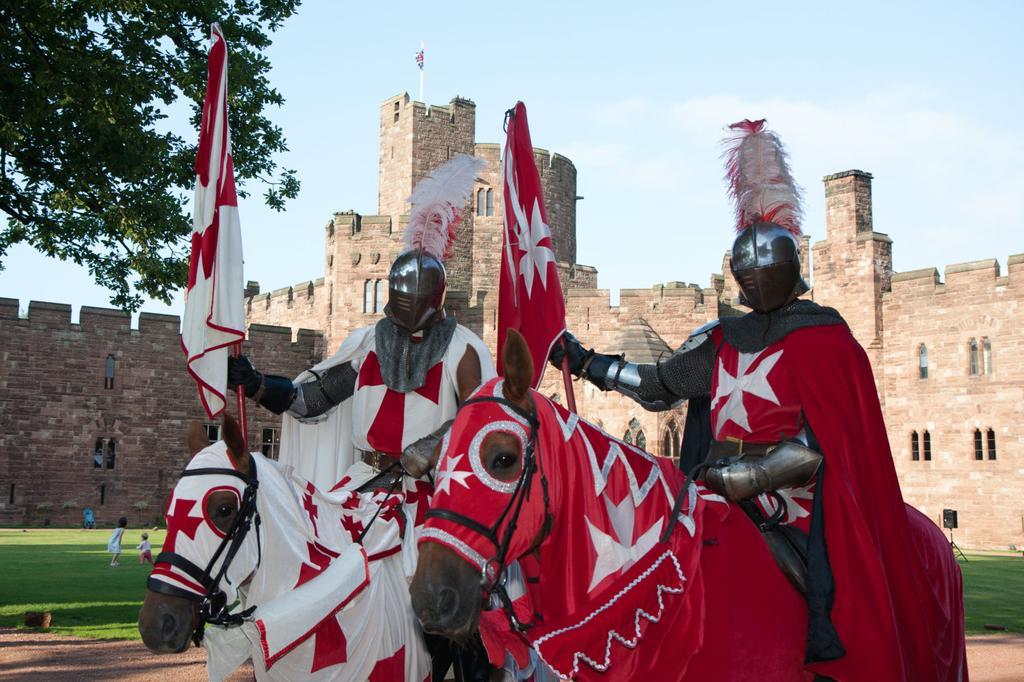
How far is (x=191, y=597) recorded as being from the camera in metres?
3.23

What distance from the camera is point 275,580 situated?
3578 mm

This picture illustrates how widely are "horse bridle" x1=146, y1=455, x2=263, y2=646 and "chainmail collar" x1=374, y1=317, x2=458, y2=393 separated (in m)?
1.21

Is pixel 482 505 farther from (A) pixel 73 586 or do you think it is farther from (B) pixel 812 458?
(A) pixel 73 586

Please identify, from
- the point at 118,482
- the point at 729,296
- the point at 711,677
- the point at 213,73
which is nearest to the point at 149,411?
the point at 118,482

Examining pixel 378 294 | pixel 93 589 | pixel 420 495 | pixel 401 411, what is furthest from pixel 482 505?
pixel 378 294

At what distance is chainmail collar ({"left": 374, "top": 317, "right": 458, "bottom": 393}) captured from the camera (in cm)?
469

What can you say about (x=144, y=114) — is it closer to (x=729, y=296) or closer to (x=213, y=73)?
(x=213, y=73)

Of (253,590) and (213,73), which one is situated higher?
(213,73)

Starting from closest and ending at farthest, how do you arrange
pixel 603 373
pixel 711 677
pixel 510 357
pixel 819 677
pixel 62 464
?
pixel 510 357 < pixel 711 677 < pixel 819 677 < pixel 603 373 < pixel 62 464

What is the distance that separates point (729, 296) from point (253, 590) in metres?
34.5

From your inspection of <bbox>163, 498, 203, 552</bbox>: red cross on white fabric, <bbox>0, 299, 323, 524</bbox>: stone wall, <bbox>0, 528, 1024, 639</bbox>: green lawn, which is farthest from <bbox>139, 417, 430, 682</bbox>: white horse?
<bbox>0, 299, 323, 524</bbox>: stone wall

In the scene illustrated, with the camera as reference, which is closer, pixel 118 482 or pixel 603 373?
pixel 603 373

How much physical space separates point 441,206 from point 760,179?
5.51ft

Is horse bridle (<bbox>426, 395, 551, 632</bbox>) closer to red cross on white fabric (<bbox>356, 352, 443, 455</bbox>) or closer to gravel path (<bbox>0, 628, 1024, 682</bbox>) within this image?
red cross on white fabric (<bbox>356, 352, 443, 455</bbox>)
